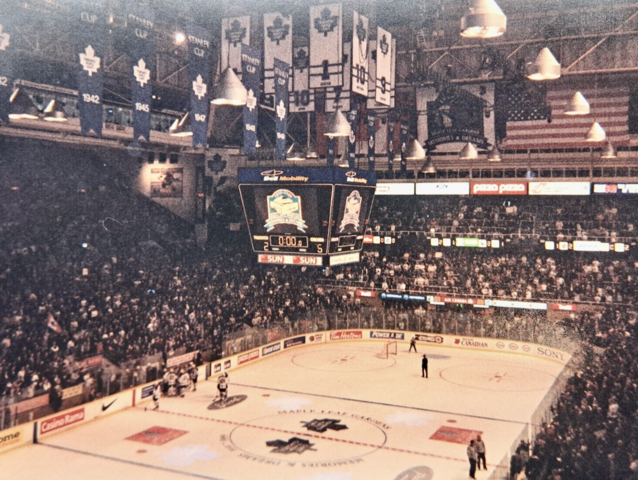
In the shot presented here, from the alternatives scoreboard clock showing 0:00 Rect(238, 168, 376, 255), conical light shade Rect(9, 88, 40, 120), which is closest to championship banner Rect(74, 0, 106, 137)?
conical light shade Rect(9, 88, 40, 120)

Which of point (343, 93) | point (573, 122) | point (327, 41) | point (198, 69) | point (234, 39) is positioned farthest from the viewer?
point (573, 122)

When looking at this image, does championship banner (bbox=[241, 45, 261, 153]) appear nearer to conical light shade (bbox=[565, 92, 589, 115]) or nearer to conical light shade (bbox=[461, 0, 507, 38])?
conical light shade (bbox=[565, 92, 589, 115])

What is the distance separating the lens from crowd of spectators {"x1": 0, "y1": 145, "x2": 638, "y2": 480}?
65.2 feet

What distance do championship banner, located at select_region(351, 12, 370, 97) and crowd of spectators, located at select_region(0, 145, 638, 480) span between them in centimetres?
1262

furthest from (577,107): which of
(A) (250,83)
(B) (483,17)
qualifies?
(A) (250,83)

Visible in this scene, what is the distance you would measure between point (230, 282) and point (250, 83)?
19.9 m

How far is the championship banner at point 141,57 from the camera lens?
16594mm

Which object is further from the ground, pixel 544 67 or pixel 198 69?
pixel 198 69

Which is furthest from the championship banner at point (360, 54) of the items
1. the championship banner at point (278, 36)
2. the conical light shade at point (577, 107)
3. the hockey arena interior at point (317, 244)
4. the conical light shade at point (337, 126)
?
the conical light shade at point (577, 107)

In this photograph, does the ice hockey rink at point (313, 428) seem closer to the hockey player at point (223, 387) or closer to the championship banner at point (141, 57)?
the hockey player at point (223, 387)

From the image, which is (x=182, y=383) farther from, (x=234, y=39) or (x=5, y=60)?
(x=5, y=60)

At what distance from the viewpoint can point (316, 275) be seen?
1763 inches

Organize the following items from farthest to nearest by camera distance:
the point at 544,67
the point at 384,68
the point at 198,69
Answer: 1. the point at 384,68
2. the point at 198,69
3. the point at 544,67

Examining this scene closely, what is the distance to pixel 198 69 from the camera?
1844cm
